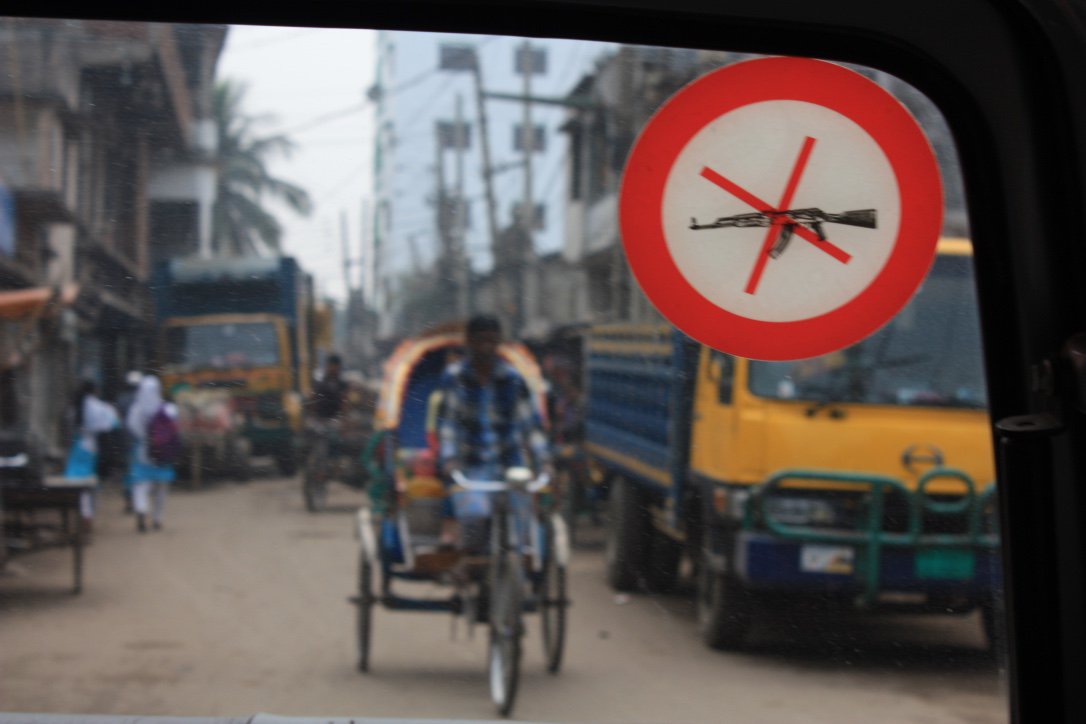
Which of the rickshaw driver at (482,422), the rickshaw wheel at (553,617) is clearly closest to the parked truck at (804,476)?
the rickshaw driver at (482,422)

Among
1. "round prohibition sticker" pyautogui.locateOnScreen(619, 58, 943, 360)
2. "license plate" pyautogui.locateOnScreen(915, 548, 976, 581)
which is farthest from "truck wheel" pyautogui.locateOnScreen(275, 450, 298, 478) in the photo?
"license plate" pyautogui.locateOnScreen(915, 548, 976, 581)

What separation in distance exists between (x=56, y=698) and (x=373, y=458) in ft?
2.63

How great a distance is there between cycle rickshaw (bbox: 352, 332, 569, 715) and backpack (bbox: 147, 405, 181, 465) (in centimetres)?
26

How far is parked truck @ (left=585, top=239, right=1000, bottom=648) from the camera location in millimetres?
1444

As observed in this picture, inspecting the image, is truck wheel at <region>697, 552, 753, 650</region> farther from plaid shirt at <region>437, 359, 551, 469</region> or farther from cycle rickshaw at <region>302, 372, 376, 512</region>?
plaid shirt at <region>437, 359, 551, 469</region>

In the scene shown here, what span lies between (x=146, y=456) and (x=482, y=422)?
5.50 feet

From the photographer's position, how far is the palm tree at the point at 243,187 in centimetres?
135

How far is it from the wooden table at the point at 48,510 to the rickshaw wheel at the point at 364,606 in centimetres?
98

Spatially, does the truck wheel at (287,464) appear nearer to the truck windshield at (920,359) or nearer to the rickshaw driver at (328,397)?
the rickshaw driver at (328,397)

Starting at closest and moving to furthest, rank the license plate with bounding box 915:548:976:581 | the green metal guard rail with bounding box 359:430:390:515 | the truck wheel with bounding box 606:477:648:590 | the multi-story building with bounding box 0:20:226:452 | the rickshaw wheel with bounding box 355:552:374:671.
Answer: the multi-story building with bounding box 0:20:226:452 < the license plate with bounding box 915:548:976:581 < the truck wheel with bounding box 606:477:648:590 < the green metal guard rail with bounding box 359:430:390:515 < the rickshaw wheel with bounding box 355:552:374:671

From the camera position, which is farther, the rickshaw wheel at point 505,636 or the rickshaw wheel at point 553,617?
the rickshaw wheel at point 553,617

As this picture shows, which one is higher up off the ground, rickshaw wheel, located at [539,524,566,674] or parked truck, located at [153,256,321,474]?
parked truck, located at [153,256,321,474]

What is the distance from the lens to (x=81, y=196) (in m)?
1.31

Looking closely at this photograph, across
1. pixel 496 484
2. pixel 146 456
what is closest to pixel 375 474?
pixel 146 456
